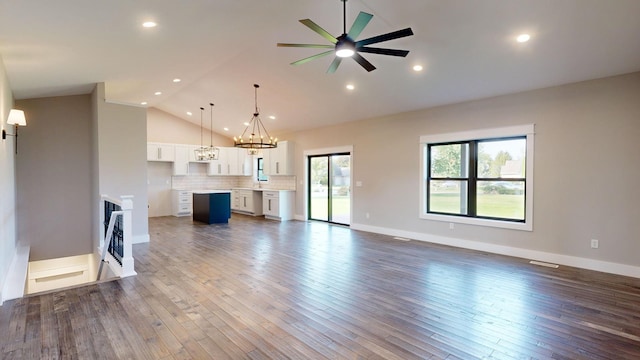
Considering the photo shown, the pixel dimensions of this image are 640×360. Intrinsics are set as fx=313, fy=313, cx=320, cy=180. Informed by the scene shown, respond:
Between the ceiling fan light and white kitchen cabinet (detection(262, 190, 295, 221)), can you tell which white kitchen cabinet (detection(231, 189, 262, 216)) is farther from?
the ceiling fan light

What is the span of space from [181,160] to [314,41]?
7280 millimetres

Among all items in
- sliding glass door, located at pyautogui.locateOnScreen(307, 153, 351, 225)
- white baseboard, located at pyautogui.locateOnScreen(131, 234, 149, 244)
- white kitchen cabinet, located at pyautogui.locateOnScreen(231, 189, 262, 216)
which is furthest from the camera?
white kitchen cabinet, located at pyautogui.locateOnScreen(231, 189, 262, 216)

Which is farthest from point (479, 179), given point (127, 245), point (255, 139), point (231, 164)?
point (231, 164)

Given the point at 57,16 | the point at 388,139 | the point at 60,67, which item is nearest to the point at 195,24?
the point at 57,16

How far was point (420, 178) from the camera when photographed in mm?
6414

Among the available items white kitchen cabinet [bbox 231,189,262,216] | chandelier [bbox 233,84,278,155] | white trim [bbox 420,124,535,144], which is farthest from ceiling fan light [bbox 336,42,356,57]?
white kitchen cabinet [bbox 231,189,262,216]

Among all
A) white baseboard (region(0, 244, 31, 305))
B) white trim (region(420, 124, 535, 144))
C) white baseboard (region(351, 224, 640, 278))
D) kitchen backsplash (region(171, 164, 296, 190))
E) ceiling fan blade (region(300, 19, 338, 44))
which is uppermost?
ceiling fan blade (region(300, 19, 338, 44))

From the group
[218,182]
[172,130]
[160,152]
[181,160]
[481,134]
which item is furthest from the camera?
[218,182]

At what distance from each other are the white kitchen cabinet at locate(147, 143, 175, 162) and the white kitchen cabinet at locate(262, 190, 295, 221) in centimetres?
329

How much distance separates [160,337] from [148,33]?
3.25 metres

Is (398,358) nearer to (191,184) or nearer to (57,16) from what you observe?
(57,16)

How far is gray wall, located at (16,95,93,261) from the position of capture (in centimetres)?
614

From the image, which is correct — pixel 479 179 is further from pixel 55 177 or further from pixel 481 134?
pixel 55 177

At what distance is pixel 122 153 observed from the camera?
19.6 feet
